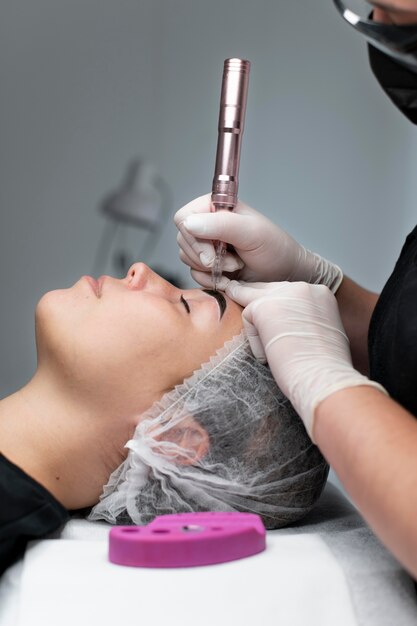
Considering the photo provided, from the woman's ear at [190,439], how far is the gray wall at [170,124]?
3.48 feet

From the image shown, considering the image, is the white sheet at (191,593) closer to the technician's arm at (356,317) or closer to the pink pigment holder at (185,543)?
the pink pigment holder at (185,543)

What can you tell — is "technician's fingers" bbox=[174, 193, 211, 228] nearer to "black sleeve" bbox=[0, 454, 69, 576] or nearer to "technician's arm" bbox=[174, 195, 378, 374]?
"technician's arm" bbox=[174, 195, 378, 374]

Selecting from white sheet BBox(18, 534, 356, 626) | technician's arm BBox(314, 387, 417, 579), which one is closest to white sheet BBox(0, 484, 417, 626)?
white sheet BBox(18, 534, 356, 626)

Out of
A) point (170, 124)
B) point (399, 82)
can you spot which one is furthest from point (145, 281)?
point (170, 124)

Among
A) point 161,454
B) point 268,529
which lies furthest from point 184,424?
point 268,529

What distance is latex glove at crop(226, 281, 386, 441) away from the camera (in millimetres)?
1318

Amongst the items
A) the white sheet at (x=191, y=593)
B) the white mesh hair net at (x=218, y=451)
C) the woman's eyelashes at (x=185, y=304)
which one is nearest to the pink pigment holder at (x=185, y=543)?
the white sheet at (x=191, y=593)

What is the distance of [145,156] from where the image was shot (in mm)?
2490

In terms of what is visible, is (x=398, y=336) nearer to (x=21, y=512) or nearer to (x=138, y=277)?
(x=138, y=277)

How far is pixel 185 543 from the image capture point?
4.23ft

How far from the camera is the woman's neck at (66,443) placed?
1.55 meters

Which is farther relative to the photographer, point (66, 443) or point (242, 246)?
point (242, 246)

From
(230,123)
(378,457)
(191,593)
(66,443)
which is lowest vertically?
(191,593)

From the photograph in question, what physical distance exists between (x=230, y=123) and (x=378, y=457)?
0.77 metres
